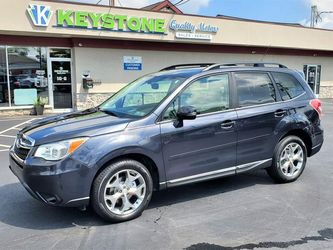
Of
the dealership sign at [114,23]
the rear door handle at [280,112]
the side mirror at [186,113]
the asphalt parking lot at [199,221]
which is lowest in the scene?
the asphalt parking lot at [199,221]

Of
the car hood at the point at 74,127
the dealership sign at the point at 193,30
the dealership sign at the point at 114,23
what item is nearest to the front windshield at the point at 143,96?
the car hood at the point at 74,127

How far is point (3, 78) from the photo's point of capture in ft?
51.8

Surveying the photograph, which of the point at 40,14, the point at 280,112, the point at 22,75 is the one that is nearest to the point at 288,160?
the point at 280,112

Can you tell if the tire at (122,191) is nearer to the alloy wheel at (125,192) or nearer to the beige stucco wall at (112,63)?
the alloy wheel at (125,192)

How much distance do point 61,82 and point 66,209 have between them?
43.1ft

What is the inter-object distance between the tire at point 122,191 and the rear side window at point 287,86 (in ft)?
8.50

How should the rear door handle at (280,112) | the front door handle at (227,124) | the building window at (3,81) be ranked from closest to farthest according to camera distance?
the front door handle at (227,124) < the rear door handle at (280,112) < the building window at (3,81)

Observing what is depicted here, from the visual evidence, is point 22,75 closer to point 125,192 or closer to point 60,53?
point 60,53

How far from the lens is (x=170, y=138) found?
4.55 m

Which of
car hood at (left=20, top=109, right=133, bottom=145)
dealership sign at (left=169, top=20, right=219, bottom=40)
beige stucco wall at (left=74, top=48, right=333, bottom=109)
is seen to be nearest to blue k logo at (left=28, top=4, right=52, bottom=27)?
beige stucco wall at (left=74, top=48, right=333, bottom=109)

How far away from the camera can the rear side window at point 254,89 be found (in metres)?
5.30

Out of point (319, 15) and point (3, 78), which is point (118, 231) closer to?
point (3, 78)

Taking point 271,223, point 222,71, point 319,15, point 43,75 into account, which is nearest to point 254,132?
point 222,71

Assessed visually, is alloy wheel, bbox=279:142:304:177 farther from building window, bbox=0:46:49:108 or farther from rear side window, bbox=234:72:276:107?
building window, bbox=0:46:49:108
